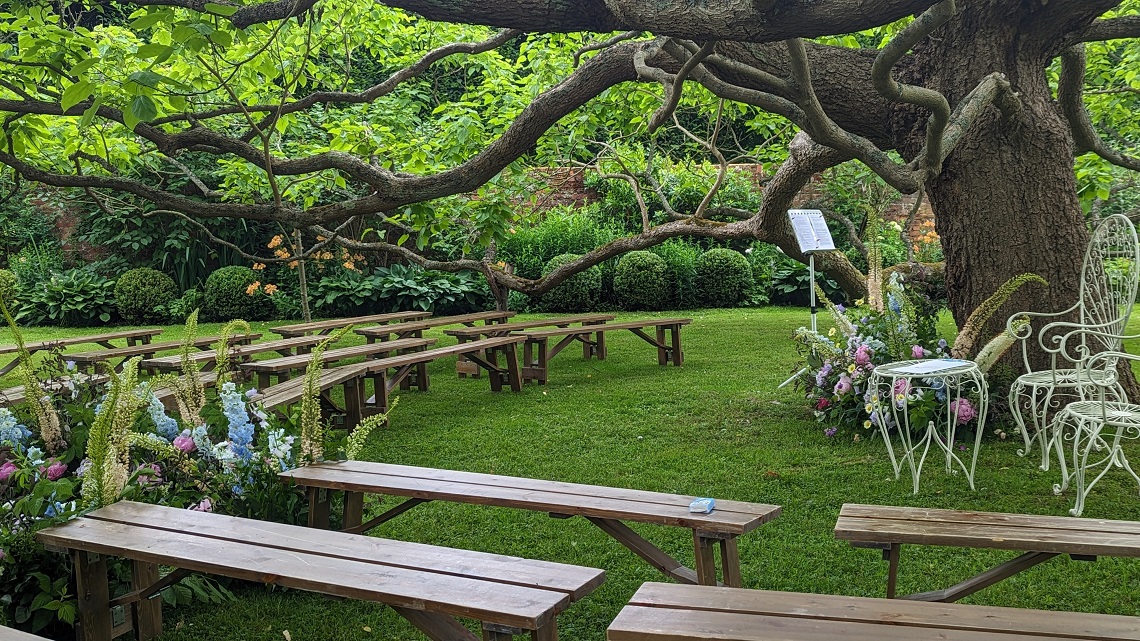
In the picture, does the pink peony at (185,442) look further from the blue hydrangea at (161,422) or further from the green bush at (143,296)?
the green bush at (143,296)

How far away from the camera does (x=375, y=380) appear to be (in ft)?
21.3

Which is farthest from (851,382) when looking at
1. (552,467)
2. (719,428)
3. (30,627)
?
(30,627)

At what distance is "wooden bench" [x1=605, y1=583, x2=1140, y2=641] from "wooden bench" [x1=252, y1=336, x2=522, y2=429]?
3.07 meters

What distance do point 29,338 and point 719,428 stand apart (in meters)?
10.5

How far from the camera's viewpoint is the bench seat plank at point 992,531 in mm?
2400

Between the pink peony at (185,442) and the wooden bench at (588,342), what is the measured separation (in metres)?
4.45

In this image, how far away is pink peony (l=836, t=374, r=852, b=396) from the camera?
5688 millimetres

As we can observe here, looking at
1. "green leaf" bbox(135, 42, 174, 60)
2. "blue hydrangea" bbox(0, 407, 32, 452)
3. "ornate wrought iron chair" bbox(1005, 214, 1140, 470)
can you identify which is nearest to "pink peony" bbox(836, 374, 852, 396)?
"ornate wrought iron chair" bbox(1005, 214, 1140, 470)

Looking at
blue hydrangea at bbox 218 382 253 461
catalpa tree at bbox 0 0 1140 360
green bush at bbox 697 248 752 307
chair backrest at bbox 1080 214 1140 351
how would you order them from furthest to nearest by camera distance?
green bush at bbox 697 248 752 307 < chair backrest at bbox 1080 214 1140 351 < catalpa tree at bbox 0 0 1140 360 < blue hydrangea at bbox 218 382 253 461

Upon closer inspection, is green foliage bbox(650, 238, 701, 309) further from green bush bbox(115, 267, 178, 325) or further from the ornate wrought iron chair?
the ornate wrought iron chair

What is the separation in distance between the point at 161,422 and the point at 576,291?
34.3 ft

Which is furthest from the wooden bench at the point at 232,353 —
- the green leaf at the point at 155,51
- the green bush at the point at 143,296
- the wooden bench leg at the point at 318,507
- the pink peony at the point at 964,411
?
the green bush at the point at 143,296

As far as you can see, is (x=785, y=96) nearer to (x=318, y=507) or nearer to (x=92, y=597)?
(x=318, y=507)

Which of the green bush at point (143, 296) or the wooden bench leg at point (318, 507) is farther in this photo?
the green bush at point (143, 296)
